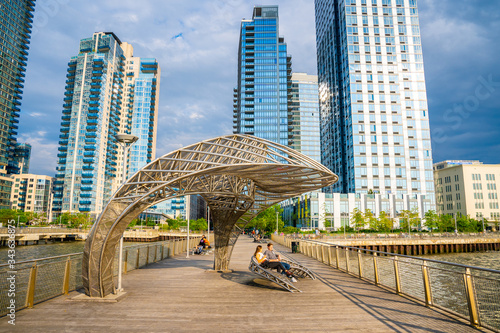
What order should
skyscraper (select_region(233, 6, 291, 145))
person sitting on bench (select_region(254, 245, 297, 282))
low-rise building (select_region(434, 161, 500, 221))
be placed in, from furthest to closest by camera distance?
skyscraper (select_region(233, 6, 291, 145))
low-rise building (select_region(434, 161, 500, 221))
person sitting on bench (select_region(254, 245, 297, 282))

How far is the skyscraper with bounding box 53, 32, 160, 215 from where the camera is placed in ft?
353

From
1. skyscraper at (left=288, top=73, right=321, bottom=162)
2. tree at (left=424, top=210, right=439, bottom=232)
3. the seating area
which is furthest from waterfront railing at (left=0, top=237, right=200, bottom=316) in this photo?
skyscraper at (left=288, top=73, right=321, bottom=162)

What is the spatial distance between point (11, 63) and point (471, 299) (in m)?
139

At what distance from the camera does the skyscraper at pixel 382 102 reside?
8556 cm

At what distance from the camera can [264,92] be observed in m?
114

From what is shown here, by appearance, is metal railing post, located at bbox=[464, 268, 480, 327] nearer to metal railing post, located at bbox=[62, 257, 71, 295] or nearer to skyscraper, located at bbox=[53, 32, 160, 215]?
metal railing post, located at bbox=[62, 257, 71, 295]

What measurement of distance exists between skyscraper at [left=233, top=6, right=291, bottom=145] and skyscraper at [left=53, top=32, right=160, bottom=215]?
43.6 meters

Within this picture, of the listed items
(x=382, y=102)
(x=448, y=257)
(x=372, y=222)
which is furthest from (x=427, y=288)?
(x=382, y=102)

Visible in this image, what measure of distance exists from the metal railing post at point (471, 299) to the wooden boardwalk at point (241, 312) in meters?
0.20

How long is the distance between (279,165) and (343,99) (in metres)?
93.2

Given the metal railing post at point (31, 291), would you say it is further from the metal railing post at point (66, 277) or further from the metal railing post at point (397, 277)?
the metal railing post at point (397, 277)

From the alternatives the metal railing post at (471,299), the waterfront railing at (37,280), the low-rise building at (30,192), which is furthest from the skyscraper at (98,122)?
the metal railing post at (471,299)

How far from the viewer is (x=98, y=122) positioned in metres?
111

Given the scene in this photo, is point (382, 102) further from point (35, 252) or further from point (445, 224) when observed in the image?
point (35, 252)
